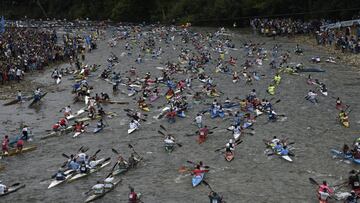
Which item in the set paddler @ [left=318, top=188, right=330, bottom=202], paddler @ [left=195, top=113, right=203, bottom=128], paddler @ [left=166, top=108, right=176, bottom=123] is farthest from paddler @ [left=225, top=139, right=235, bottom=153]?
paddler @ [left=166, top=108, right=176, bottom=123]

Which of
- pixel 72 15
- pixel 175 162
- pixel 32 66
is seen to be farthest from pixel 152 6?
pixel 175 162

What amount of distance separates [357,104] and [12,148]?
2485 centimetres

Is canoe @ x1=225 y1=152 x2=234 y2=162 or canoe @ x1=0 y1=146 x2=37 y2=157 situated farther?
canoe @ x1=0 y1=146 x2=37 y2=157

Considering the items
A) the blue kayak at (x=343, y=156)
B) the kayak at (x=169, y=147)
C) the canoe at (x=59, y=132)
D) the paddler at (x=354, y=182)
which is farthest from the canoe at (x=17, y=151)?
the paddler at (x=354, y=182)

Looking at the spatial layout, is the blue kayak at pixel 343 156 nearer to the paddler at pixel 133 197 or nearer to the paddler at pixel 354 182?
the paddler at pixel 354 182

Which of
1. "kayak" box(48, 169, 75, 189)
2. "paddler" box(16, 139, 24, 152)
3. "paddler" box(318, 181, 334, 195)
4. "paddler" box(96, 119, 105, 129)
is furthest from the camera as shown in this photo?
"paddler" box(96, 119, 105, 129)

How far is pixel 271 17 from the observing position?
80312 millimetres

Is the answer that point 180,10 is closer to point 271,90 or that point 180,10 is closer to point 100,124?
point 271,90

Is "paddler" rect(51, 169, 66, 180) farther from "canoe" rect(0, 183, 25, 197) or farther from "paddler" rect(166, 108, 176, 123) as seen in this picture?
"paddler" rect(166, 108, 176, 123)

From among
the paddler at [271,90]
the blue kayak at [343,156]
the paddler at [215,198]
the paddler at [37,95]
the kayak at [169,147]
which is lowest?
the blue kayak at [343,156]

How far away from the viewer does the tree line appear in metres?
74.9

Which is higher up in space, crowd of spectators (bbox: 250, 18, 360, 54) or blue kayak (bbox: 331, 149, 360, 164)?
crowd of spectators (bbox: 250, 18, 360, 54)

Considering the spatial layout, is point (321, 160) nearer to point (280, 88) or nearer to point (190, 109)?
point (190, 109)

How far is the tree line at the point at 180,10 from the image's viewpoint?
7488cm
